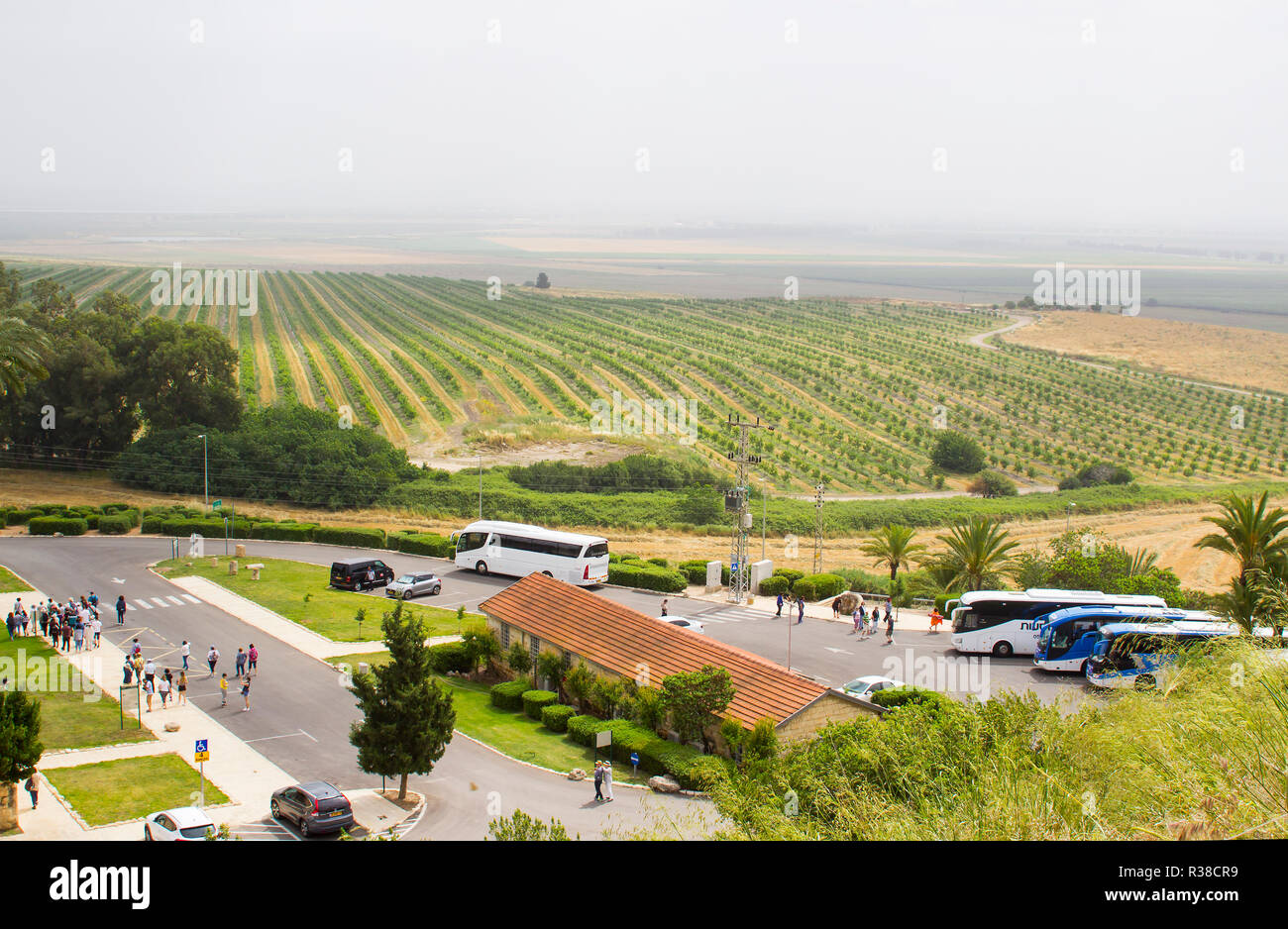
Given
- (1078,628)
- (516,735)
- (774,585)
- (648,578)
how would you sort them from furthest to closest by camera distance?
(648,578) → (774,585) → (1078,628) → (516,735)

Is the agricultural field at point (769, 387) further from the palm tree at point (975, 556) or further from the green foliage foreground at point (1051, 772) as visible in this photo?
the green foliage foreground at point (1051, 772)

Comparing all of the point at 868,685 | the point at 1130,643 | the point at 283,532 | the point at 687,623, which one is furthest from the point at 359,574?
the point at 1130,643

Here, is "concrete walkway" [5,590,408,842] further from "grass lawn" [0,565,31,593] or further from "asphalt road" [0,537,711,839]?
"grass lawn" [0,565,31,593]

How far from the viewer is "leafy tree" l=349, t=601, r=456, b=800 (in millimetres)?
26219

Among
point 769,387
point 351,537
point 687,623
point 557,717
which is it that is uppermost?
point 769,387

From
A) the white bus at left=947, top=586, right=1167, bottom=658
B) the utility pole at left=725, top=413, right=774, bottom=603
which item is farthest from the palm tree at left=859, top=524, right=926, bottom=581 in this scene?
the white bus at left=947, top=586, right=1167, bottom=658

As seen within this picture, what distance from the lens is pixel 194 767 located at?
28.7 meters

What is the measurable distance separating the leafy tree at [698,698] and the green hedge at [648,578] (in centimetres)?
2005

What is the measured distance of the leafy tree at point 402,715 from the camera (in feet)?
86.0

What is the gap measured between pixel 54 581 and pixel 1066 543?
46.9 meters

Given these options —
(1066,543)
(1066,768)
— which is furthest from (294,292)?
(1066,768)

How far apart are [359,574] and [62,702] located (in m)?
16.5

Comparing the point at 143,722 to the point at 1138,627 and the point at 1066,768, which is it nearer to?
the point at 1066,768

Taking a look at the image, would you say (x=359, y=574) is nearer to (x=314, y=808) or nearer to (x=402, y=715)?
(x=402, y=715)
